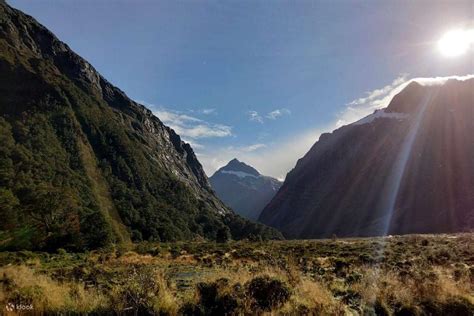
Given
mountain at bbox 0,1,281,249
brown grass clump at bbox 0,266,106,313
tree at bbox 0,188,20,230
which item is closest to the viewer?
brown grass clump at bbox 0,266,106,313

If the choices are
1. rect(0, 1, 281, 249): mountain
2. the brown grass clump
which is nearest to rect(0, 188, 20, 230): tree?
rect(0, 1, 281, 249): mountain

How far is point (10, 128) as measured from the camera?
121 meters

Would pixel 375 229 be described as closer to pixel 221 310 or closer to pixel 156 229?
pixel 156 229

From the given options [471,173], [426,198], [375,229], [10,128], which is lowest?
[375,229]

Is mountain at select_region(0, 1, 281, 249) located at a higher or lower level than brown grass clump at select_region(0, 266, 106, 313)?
higher

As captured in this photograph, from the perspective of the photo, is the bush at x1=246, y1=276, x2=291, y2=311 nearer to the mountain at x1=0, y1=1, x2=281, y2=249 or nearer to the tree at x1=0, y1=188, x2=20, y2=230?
the mountain at x1=0, y1=1, x2=281, y2=249

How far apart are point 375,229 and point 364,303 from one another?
181171 millimetres

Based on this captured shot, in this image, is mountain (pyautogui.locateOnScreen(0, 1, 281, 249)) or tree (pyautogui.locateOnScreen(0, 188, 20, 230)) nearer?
tree (pyautogui.locateOnScreen(0, 188, 20, 230))

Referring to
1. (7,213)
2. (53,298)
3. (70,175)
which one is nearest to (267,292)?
(53,298)

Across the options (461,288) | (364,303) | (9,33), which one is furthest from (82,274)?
(9,33)

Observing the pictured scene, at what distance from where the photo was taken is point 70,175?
12056 cm

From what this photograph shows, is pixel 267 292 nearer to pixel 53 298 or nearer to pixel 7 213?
pixel 53 298

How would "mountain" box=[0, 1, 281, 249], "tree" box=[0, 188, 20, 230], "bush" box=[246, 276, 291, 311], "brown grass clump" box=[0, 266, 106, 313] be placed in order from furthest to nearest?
1. "mountain" box=[0, 1, 281, 249]
2. "tree" box=[0, 188, 20, 230]
3. "bush" box=[246, 276, 291, 311]
4. "brown grass clump" box=[0, 266, 106, 313]

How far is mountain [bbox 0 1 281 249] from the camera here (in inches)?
2844
